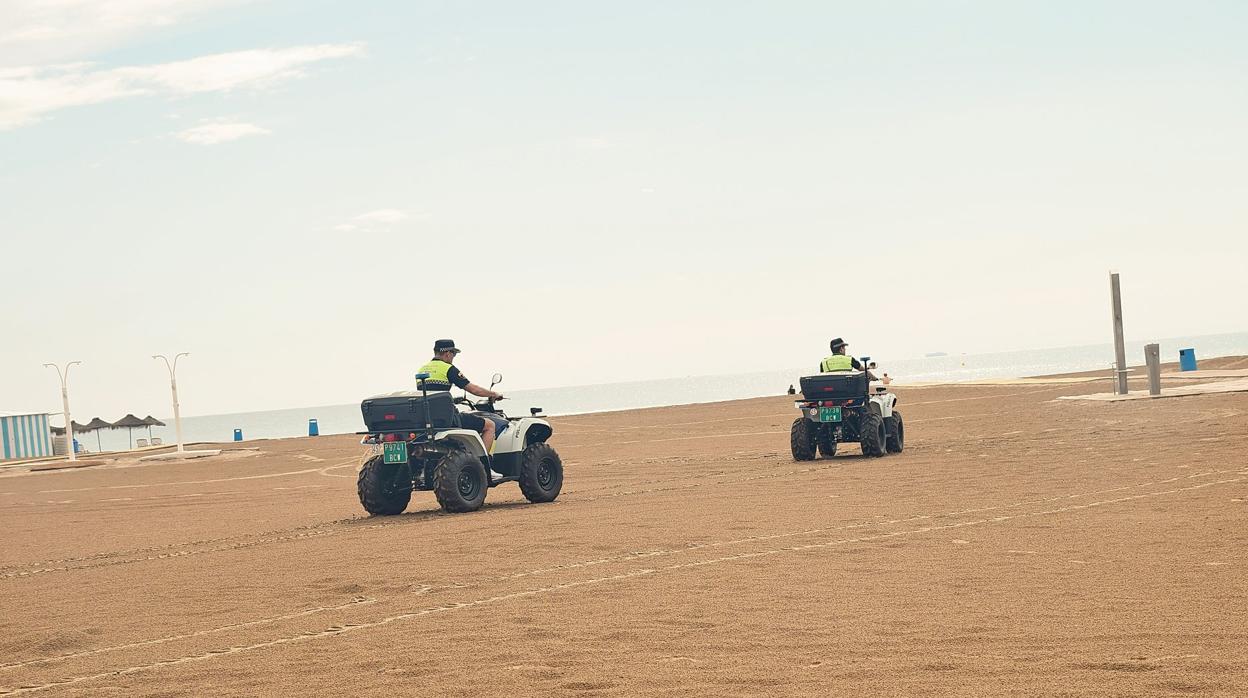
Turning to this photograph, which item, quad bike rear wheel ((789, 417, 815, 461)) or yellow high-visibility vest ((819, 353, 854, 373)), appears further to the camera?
quad bike rear wheel ((789, 417, 815, 461))

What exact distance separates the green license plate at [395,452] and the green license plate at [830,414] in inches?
310

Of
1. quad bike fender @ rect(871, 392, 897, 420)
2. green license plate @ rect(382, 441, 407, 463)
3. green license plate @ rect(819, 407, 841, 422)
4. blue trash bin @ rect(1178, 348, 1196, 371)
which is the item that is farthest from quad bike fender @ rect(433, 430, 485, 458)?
blue trash bin @ rect(1178, 348, 1196, 371)

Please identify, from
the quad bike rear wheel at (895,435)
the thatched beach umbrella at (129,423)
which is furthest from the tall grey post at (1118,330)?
the thatched beach umbrella at (129,423)

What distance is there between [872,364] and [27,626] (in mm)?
13742

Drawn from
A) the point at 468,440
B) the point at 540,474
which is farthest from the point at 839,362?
the point at 468,440

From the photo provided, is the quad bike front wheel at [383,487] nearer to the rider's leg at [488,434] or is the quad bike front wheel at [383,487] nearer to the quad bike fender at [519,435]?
the rider's leg at [488,434]

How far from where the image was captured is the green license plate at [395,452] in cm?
1528

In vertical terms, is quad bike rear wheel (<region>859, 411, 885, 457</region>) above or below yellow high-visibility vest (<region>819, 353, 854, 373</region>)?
below

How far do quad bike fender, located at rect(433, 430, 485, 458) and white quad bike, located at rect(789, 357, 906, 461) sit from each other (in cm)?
659

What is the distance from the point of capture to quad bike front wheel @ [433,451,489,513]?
595 inches

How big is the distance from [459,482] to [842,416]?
7.72m

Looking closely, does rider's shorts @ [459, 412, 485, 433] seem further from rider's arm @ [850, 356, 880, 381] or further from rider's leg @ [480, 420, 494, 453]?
rider's arm @ [850, 356, 880, 381]

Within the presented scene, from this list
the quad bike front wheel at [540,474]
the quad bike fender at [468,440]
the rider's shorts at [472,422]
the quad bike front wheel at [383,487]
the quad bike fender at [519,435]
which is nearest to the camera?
the quad bike fender at [468,440]

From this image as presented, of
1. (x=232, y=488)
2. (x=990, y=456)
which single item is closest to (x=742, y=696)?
(x=990, y=456)
